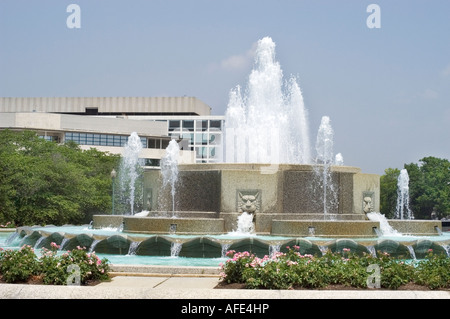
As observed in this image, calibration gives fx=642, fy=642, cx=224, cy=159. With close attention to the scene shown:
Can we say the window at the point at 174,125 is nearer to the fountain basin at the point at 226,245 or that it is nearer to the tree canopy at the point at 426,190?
the tree canopy at the point at 426,190

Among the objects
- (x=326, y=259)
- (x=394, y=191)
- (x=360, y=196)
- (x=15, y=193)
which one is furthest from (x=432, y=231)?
(x=394, y=191)

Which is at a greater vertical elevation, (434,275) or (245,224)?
(245,224)

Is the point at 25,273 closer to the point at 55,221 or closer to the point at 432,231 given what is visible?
the point at 432,231

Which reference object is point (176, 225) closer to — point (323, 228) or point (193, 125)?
point (323, 228)

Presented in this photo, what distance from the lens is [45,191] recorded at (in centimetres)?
3900

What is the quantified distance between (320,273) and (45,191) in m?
31.2

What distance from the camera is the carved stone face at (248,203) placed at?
21.0 metres

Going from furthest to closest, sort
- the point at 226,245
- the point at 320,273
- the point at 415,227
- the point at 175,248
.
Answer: the point at 415,227
the point at 175,248
the point at 226,245
the point at 320,273

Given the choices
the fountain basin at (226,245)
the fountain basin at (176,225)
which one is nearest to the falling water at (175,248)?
the fountain basin at (226,245)

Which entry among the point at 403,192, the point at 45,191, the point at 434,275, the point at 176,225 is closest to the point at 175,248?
the point at 176,225

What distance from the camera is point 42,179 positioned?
3875cm

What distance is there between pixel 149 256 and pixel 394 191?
2370 inches

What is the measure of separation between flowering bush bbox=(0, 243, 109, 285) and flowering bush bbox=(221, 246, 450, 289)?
2282mm

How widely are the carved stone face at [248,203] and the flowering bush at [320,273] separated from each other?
9785mm
